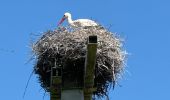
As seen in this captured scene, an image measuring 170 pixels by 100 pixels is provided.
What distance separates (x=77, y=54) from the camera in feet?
21.7

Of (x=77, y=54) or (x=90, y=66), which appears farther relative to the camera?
(x=77, y=54)

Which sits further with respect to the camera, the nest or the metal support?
the nest

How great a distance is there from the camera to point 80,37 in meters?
7.13

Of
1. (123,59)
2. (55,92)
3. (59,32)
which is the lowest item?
(55,92)

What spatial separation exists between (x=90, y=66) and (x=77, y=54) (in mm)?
2247

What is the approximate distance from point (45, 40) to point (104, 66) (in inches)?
57.0

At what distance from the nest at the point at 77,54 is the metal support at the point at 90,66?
97 centimetres

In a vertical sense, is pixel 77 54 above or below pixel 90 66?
above

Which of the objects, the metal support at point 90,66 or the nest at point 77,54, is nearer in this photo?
the metal support at point 90,66

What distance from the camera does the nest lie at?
6488mm

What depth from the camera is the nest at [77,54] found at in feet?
21.3

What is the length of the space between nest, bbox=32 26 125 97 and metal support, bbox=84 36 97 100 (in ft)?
3.20

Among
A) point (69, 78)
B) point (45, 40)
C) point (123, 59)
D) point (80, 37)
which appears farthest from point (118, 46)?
point (69, 78)

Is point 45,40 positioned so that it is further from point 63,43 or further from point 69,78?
point 69,78
